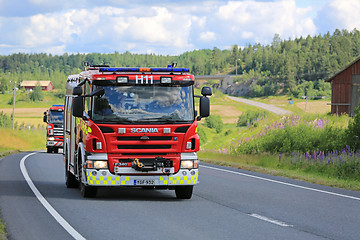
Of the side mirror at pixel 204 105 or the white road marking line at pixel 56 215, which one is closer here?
the white road marking line at pixel 56 215

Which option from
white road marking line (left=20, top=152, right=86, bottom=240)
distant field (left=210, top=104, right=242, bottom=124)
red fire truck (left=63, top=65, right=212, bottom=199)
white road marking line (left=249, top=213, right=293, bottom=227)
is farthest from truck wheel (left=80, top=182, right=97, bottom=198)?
distant field (left=210, top=104, right=242, bottom=124)

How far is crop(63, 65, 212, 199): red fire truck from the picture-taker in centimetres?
1322

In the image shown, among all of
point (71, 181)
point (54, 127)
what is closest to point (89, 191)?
point (71, 181)

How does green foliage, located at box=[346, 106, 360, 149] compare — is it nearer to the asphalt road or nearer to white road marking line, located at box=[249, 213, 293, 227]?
the asphalt road

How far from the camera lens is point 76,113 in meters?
13.4

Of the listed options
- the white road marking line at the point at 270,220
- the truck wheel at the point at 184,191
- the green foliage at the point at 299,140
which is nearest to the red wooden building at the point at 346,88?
the green foliage at the point at 299,140

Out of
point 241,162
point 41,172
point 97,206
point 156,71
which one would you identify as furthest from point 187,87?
point 241,162

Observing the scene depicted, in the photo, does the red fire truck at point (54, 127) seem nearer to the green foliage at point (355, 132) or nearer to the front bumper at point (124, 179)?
the green foliage at point (355, 132)

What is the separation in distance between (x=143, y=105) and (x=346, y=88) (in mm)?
48169

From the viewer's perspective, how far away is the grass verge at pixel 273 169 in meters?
17.6

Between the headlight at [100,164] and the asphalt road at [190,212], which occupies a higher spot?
the headlight at [100,164]

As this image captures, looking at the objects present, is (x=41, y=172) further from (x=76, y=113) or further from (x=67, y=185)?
(x=76, y=113)

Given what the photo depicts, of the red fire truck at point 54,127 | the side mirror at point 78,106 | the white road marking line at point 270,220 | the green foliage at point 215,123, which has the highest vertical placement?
the side mirror at point 78,106

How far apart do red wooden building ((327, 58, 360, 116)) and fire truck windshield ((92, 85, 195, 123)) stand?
45761 millimetres
